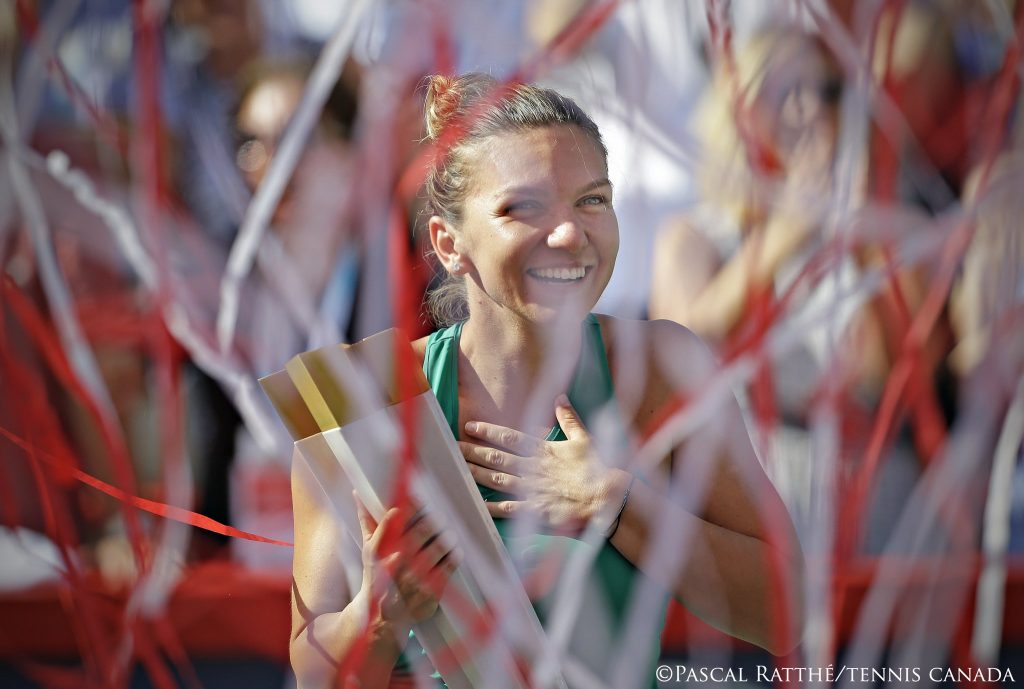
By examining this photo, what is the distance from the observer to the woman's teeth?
792mm

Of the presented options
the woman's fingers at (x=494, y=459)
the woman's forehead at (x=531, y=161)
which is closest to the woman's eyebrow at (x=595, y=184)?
the woman's forehead at (x=531, y=161)

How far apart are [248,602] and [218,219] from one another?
1.26 ft

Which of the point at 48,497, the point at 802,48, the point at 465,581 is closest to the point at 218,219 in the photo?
the point at 48,497

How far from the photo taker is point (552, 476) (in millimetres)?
793

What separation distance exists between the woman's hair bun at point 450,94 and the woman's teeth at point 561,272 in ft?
0.47

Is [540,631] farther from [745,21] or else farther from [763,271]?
[745,21]

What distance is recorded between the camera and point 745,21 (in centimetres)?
88

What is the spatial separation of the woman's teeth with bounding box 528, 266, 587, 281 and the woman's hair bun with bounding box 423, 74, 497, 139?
0.14 metres

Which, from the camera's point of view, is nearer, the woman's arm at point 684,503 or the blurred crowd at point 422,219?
the woman's arm at point 684,503

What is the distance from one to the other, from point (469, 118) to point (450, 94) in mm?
26

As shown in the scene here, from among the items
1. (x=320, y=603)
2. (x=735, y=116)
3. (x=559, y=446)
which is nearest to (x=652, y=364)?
(x=559, y=446)

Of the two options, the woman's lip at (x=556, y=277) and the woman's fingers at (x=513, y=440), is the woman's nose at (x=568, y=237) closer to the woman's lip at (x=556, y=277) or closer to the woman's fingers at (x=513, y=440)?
the woman's lip at (x=556, y=277)

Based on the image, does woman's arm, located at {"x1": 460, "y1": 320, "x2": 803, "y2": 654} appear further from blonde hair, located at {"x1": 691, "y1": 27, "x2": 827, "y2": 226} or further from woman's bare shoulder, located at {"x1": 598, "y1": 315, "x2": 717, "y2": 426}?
blonde hair, located at {"x1": 691, "y1": 27, "x2": 827, "y2": 226}

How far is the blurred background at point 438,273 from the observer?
894 mm
